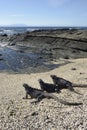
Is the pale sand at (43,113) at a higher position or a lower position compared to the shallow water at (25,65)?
higher

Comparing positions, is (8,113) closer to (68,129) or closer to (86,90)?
(68,129)

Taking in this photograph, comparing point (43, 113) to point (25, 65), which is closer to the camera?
point (43, 113)

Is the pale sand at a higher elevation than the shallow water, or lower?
higher

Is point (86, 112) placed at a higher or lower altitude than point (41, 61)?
higher

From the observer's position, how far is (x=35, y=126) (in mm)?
12555

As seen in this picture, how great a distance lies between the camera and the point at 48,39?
6116 centimetres

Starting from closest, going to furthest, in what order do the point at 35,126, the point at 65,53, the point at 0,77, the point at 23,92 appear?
the point at 35,126 → the point at 23,92 → the point at 0,77 → the point at 65,53

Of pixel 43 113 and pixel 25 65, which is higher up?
pixel 43 113

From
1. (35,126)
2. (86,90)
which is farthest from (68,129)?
(86,90)

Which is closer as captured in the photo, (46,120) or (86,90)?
(46,120)

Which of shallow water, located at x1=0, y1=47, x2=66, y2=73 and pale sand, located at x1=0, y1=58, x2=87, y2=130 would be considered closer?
pale sand, located at x1=0, y1=58, x2=87, y2=130

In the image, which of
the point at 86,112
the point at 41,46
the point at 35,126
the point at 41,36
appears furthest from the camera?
the point at 41,36

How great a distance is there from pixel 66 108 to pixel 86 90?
4.15m

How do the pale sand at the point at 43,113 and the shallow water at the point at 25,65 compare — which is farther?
the shallow water at the point at 25,65
